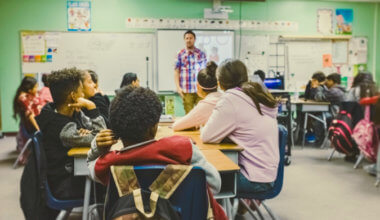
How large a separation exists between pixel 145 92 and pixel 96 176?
12.9 inches

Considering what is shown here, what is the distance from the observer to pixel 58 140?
78.2 inches

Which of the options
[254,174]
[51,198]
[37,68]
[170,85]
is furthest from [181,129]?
[37,68]

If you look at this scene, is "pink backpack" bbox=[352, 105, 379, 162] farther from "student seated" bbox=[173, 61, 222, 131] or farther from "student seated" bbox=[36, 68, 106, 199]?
"student seated" bbox=[36, 68, 106, 199]

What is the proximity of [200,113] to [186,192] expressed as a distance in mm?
1420

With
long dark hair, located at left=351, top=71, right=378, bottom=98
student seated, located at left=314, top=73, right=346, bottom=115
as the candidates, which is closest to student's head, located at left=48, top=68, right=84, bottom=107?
long dark hair, located at left=351, top=71, right=378, bottom=98

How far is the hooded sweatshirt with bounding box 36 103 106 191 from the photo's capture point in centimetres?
196

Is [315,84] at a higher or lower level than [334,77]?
lower

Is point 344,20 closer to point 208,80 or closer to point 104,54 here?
point 104,54

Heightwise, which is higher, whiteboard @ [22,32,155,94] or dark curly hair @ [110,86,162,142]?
whiteboard @ [22,32,155,94]

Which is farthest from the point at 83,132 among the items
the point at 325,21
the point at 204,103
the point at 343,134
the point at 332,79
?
the point at 325,21

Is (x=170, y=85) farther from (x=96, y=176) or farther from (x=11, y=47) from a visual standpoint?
(x=96, y=176)

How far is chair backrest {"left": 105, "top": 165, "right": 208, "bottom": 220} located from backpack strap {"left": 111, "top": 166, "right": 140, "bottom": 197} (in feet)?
0.07

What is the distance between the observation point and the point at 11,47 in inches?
251

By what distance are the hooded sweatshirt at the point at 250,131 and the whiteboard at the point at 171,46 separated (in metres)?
4.64
